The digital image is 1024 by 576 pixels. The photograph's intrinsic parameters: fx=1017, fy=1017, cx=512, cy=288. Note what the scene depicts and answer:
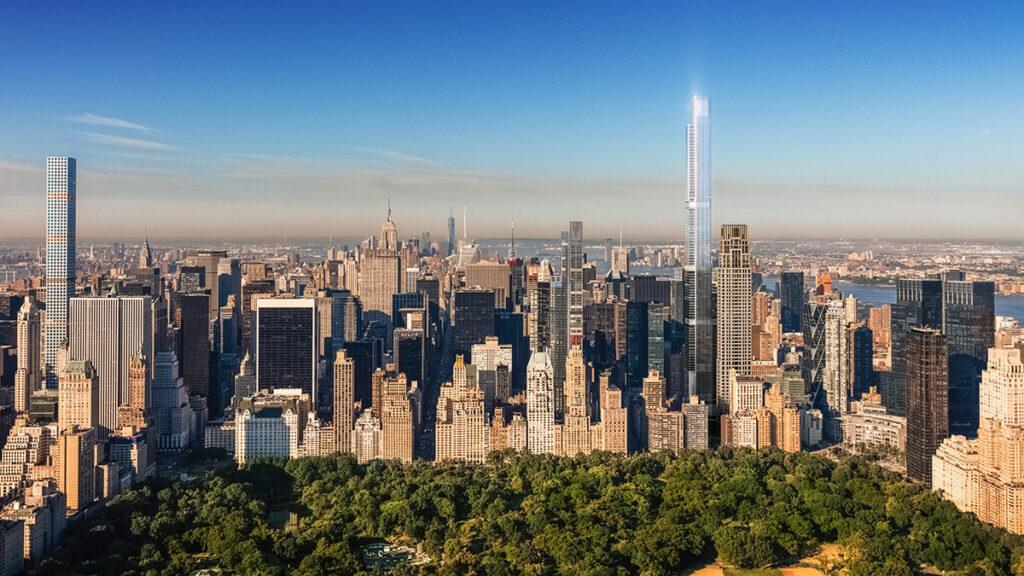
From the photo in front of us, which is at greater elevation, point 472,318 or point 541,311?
point 541,311

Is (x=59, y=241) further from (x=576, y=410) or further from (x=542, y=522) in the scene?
(x=542, y=522)

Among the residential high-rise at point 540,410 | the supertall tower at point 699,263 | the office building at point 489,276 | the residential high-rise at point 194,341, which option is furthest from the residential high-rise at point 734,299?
the residential high-rise at point 194,341

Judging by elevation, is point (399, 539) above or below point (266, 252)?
below

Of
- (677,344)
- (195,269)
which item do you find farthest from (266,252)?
(677,344)

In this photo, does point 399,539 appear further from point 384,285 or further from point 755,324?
point 384,285

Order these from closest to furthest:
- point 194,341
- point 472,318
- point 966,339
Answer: point 966,339 → point 194,341 → point 472,318

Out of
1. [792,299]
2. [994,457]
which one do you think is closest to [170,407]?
[994,457]
